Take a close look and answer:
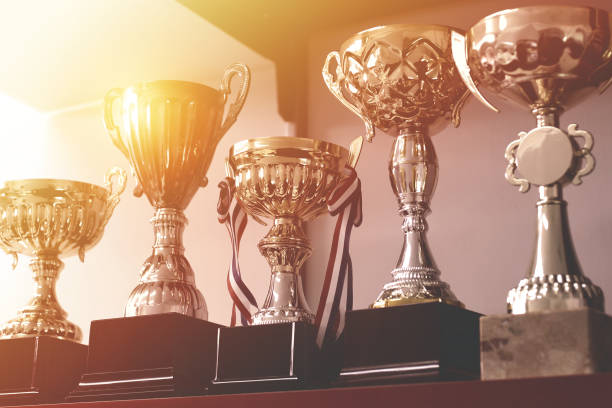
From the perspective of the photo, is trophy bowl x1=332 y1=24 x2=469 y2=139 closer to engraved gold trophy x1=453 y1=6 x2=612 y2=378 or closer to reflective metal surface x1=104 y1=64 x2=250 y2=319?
engraved gold trophy x1=453 y1=6 x2=612 y2=378

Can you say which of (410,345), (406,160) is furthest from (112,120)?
(410,345)

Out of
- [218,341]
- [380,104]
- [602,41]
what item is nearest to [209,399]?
[218,341]

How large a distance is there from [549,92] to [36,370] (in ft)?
2.46

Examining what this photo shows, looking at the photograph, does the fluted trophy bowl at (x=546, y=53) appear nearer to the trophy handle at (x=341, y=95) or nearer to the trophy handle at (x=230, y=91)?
the trophy handle at (x=341, y=95)

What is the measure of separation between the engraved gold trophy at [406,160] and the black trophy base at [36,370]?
47 centimetres

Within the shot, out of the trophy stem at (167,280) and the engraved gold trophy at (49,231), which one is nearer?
the trophy stem at (167,280)

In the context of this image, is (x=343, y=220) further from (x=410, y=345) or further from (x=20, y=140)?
(x=20, y=140)

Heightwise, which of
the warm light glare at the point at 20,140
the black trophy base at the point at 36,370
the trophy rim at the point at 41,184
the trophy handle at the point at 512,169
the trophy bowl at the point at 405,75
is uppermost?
the warm light glare at the point at 20,140

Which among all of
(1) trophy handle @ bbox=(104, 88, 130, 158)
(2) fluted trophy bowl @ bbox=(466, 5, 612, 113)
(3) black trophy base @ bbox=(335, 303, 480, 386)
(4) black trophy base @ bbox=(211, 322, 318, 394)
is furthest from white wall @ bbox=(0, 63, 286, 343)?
(2) fluted trophy bowl @ bbox=(466, 5, 612, 113)

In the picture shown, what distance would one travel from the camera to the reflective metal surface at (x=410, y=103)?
105 centimetres

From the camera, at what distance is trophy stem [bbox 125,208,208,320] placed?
3.94 ft

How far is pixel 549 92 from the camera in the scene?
0.94m

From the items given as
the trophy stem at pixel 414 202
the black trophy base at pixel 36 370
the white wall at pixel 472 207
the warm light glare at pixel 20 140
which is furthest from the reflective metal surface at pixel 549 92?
the warm light glare at pixel 20 140

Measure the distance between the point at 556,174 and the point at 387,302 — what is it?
0.23 metres
